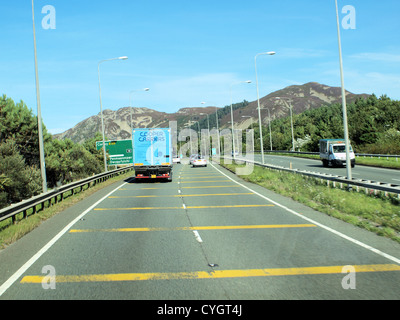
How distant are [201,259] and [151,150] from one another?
20.8 metres

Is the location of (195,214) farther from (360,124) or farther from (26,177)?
(360,124)

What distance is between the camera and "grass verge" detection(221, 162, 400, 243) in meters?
10.9

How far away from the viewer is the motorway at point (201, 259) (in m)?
5.81

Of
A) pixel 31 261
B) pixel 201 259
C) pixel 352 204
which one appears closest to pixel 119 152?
pixel 352 204

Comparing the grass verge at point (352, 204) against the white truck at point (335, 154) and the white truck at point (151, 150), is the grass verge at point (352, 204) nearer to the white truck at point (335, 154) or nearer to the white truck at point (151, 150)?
the white truck at point (151, 150)

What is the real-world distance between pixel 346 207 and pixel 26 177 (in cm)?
2480

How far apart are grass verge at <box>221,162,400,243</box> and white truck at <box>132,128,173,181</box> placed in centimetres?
891

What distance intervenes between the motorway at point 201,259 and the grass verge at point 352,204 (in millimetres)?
615

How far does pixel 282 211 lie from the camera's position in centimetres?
1395

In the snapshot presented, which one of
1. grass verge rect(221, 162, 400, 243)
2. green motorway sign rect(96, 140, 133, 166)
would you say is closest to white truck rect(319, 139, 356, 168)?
grass verge rect(221, 162, 400, 243)

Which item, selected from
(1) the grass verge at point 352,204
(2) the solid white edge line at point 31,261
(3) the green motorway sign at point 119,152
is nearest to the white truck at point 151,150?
(1) the grass verge at point 352,204

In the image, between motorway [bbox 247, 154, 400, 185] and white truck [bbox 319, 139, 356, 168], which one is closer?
motorway [bbox 247, 154, 400, 185]

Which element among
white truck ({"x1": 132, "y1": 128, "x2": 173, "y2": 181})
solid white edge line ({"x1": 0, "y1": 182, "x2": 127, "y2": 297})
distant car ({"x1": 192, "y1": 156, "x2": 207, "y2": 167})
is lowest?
solid white edge line ({"x1": 0, "y1": 182, "x2": 127, "y2": 297})

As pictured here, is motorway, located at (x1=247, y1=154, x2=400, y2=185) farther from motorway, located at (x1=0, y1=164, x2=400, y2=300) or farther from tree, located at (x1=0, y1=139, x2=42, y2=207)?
tree, located at (x1=0, y1=139, x2=42, y2=207)
